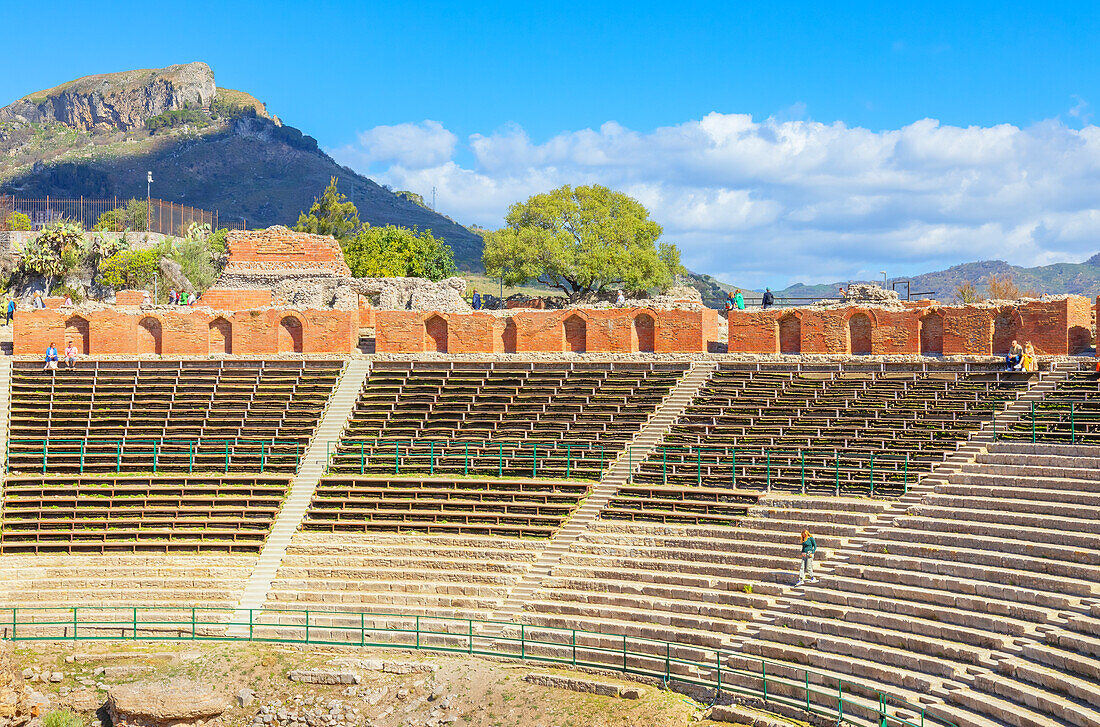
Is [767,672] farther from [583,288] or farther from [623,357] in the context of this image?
[583,288]

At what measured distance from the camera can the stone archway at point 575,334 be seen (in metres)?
41.2

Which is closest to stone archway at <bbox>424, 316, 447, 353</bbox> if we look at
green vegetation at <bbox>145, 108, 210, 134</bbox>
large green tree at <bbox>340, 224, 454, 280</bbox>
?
large green tree at <bbox>340, 224, 454, 280</bbox>

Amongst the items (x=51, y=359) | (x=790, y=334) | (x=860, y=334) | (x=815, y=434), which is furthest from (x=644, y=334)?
(x=51, y=359)

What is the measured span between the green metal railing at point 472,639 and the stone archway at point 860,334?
18.8 m

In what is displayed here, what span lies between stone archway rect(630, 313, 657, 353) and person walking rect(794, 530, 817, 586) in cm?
1749

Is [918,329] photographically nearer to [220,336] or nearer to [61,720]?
[220,336]

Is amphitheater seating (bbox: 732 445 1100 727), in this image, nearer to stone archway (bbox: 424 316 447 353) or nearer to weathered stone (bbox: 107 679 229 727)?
weathered stone (bbox: 107 679 229 727)

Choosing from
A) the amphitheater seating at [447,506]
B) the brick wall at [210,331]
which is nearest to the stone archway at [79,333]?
the brick wall at [210,331]

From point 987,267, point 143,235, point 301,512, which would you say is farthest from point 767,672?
point 987,267

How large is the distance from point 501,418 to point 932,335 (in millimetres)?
15693

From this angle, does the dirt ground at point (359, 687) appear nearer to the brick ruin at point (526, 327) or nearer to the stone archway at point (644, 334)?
the brick ruin at point (526, 327)

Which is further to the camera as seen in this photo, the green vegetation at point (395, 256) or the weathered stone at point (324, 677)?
the green vegetation at point (395, 256)

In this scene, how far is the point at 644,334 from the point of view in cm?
4081

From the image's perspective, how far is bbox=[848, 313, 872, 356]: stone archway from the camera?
38156mm
